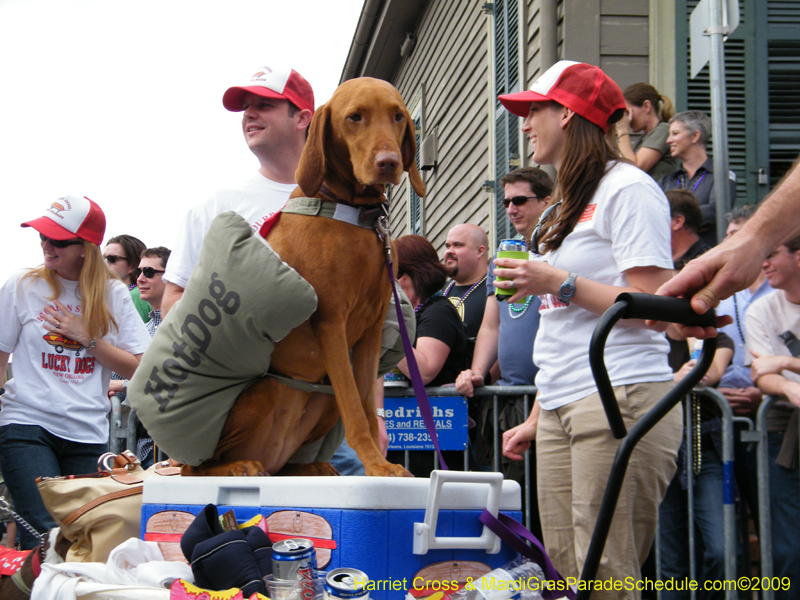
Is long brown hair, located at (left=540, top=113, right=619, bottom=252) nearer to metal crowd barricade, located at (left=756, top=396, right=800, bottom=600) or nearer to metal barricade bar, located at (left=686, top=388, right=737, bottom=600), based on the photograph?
metal barricade bar, located at (left=686, top=388, right=737, bottom=600)

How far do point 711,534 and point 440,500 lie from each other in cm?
238

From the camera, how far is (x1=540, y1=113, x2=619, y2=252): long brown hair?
2385 millimetres

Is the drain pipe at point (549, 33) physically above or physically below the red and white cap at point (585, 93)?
above

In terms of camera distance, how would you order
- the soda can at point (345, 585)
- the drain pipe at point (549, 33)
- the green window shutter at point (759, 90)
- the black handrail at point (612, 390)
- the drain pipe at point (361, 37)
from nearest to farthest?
the black handrail at point (612, 390) < the soda can at point (345, 585) < the green window shutter at point (759, 90) < the drain pipe at point (549, 33) < the drain pipe at point (361, 37)

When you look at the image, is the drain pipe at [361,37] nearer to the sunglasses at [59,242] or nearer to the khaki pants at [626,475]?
the sunglasses at [59,242]

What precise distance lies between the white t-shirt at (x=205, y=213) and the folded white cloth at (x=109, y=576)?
3.30 ft

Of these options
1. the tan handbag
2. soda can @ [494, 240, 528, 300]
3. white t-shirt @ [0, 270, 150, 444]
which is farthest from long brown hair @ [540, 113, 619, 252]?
white t-shirt @ [0, 270, 150, 444]

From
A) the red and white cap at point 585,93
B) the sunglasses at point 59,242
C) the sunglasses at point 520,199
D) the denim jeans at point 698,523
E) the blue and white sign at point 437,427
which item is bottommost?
the denim jeans at point 698,523

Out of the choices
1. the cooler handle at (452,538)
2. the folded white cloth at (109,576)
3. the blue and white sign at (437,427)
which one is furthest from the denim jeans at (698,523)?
the folded white cloth at (109,576)

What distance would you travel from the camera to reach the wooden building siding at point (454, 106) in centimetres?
830

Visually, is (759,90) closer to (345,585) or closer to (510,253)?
(510,253)

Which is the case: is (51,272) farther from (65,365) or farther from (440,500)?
(440,500)

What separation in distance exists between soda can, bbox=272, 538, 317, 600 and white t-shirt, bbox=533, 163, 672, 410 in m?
1.10

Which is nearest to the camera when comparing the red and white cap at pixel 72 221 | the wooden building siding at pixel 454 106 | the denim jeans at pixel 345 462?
the denim jeans at pixel 345 462
